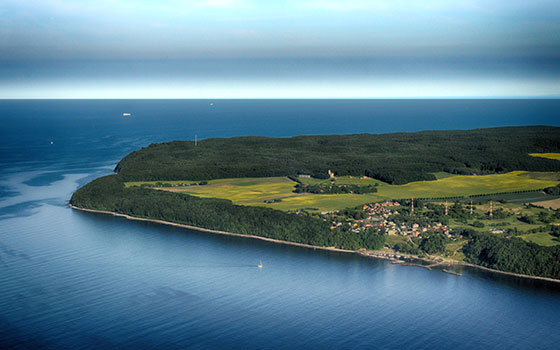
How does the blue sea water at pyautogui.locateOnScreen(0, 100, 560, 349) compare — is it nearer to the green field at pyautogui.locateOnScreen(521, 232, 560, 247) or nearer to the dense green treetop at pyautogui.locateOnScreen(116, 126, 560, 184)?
the green field at pyautogui.locateOnScreen(521, 232, 560, 247)

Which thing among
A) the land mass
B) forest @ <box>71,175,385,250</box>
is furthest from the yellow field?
forest @ <box>71,175,385,250</box>

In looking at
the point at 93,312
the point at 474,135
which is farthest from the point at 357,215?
the point at 474,135

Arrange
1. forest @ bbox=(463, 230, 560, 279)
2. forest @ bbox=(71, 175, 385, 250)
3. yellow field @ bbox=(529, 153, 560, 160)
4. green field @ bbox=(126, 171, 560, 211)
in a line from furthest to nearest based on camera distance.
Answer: yellow field @ bbox=(529, 153, 560, 160) → green field @ bbox=(126, 171, 560, 211) → forest @ bbox=(71, 175, 385, 250) → forest @ bbox=(463, 230, 560, 279)

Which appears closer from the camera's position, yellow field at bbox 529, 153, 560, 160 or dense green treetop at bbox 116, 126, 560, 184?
dense green treetop at bbox 116, 126, 560, 184

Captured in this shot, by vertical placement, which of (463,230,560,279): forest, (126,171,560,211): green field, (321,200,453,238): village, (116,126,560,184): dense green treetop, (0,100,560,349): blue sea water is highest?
(116,126,560,184): dense green treetop

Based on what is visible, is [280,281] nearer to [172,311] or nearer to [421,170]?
[172,311]

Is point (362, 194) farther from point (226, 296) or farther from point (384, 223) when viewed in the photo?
point (226, 296)

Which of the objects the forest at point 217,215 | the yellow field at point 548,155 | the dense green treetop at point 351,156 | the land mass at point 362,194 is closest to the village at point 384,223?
the land mass at point 362,194

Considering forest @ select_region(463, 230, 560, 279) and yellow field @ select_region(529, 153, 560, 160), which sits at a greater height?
yellow field @ select_region(529, 153, 560, 160)

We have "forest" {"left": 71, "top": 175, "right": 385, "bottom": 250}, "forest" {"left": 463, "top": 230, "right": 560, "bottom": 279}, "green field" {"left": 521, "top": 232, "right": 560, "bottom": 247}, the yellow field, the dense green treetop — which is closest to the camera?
"forest" {"left": 463, "top": 230, "right": 560, "bottom": 279}
